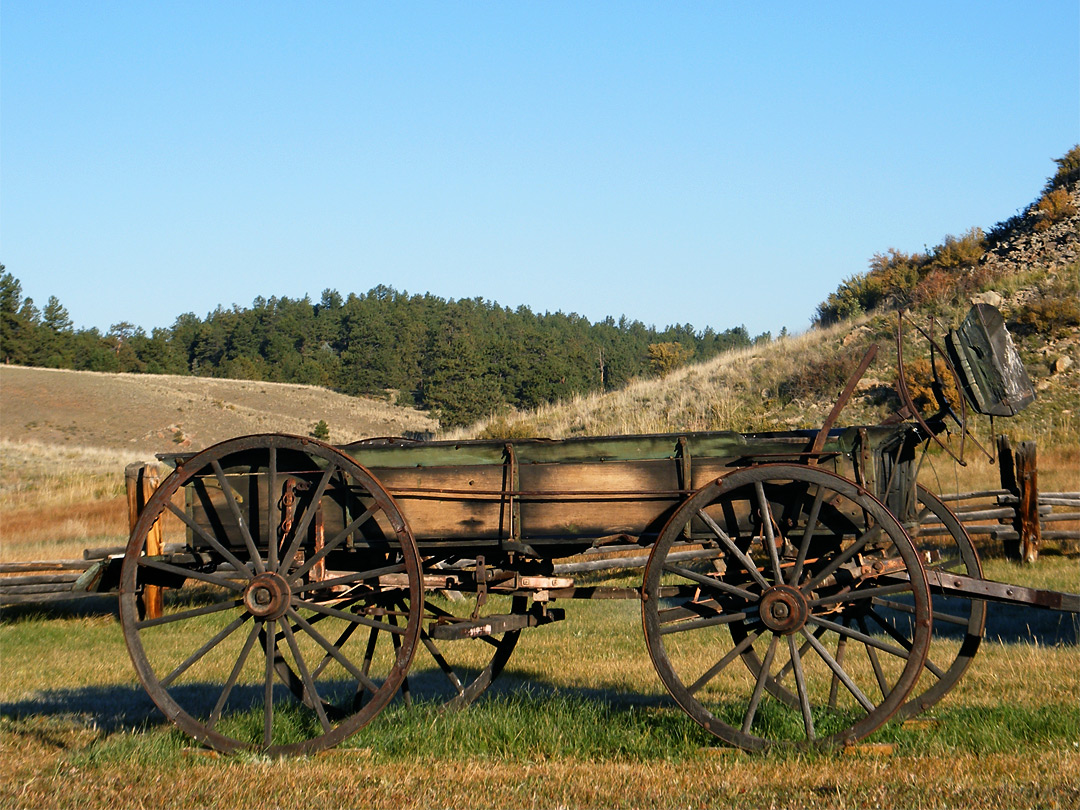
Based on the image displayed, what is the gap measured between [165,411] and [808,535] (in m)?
59.5

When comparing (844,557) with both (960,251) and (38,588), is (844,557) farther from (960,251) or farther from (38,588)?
(960,251)

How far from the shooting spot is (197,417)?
59.2 m

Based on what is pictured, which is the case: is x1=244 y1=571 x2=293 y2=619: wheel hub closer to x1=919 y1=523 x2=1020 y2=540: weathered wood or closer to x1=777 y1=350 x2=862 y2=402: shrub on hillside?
x1=919 y1=523 x2=1020 y2=540: weathered wood

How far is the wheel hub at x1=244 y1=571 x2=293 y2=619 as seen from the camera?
5.31m

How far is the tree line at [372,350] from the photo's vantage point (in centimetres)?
5078

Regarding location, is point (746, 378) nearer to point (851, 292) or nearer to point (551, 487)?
point (851, 292)

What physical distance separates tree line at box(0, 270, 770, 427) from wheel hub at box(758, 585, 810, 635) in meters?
42.4

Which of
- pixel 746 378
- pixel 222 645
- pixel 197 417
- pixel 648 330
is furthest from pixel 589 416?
pixel 648 330

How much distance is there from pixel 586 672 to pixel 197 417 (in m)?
55.3

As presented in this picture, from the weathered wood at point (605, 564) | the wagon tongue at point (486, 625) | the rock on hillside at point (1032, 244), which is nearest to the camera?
the wagon tongue at point (486, 625)

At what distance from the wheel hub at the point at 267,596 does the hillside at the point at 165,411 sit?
38.1 m

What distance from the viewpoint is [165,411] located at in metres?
59.2

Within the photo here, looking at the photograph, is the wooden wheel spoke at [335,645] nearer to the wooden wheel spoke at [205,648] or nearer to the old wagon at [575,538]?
the old wagon at [575,538]

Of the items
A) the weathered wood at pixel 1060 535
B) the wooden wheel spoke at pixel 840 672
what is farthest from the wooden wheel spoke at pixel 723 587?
the weathered wood at pixel 1060 535
